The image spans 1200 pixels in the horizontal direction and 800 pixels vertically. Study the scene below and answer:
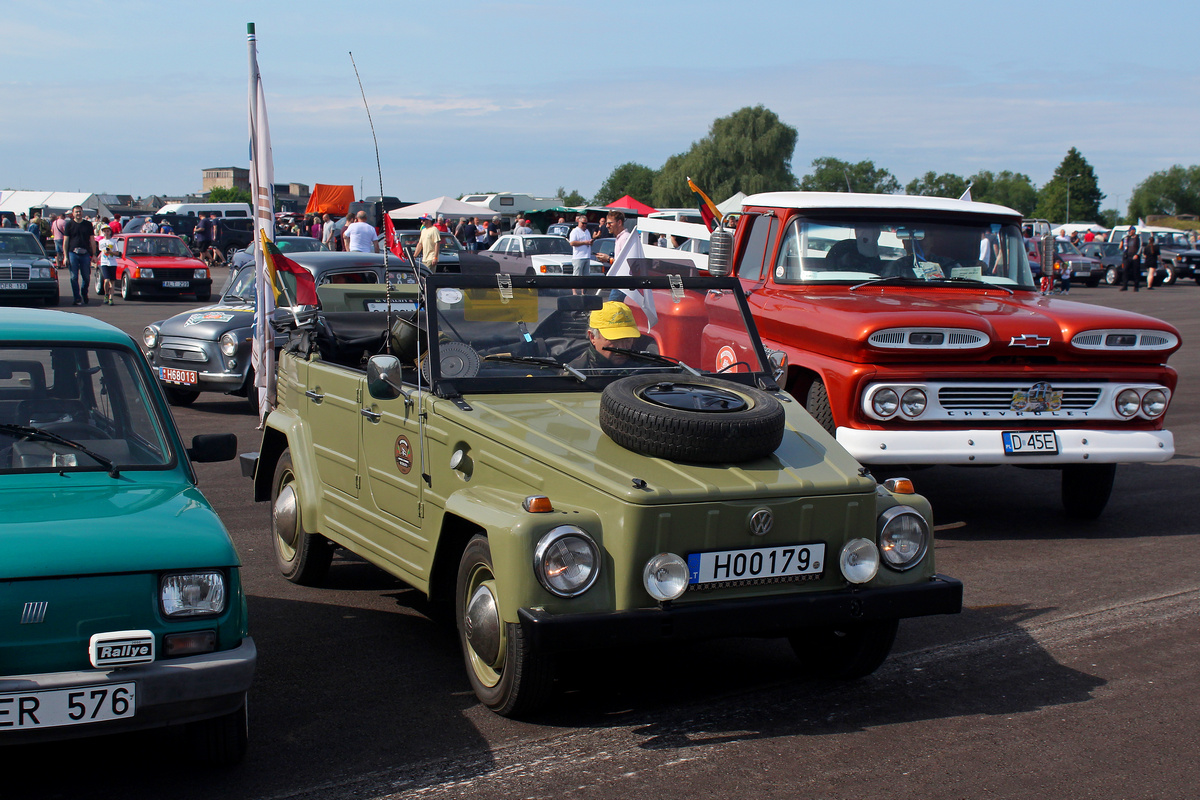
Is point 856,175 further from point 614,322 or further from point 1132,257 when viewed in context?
point 614,322

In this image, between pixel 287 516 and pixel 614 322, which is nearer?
pixel 614 322

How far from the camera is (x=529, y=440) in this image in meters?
4.50

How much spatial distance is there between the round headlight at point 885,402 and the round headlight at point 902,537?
278 cm

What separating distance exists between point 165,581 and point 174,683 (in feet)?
1.05

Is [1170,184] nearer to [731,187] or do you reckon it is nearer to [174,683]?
[731,187]

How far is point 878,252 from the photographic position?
859cm

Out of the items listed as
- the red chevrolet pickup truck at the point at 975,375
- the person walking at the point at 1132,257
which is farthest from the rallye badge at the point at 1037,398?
the person walking at the point at 1132,257

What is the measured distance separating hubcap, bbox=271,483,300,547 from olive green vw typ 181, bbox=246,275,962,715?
371mm

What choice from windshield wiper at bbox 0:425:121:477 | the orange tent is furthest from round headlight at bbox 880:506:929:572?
the orange tent

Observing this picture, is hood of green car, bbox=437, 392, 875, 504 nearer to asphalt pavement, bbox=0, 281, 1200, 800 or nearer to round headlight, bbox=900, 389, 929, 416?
asphalt pavement, bbox=0, 281, 1200, 800

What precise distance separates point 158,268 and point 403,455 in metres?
24.7

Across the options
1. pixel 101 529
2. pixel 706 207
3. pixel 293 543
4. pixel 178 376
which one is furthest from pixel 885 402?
pixel 178 376

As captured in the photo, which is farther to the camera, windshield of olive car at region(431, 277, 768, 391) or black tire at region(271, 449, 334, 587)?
black tire at region(271, 449, 334, 587)

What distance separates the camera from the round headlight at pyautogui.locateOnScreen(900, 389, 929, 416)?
24.0 feet
